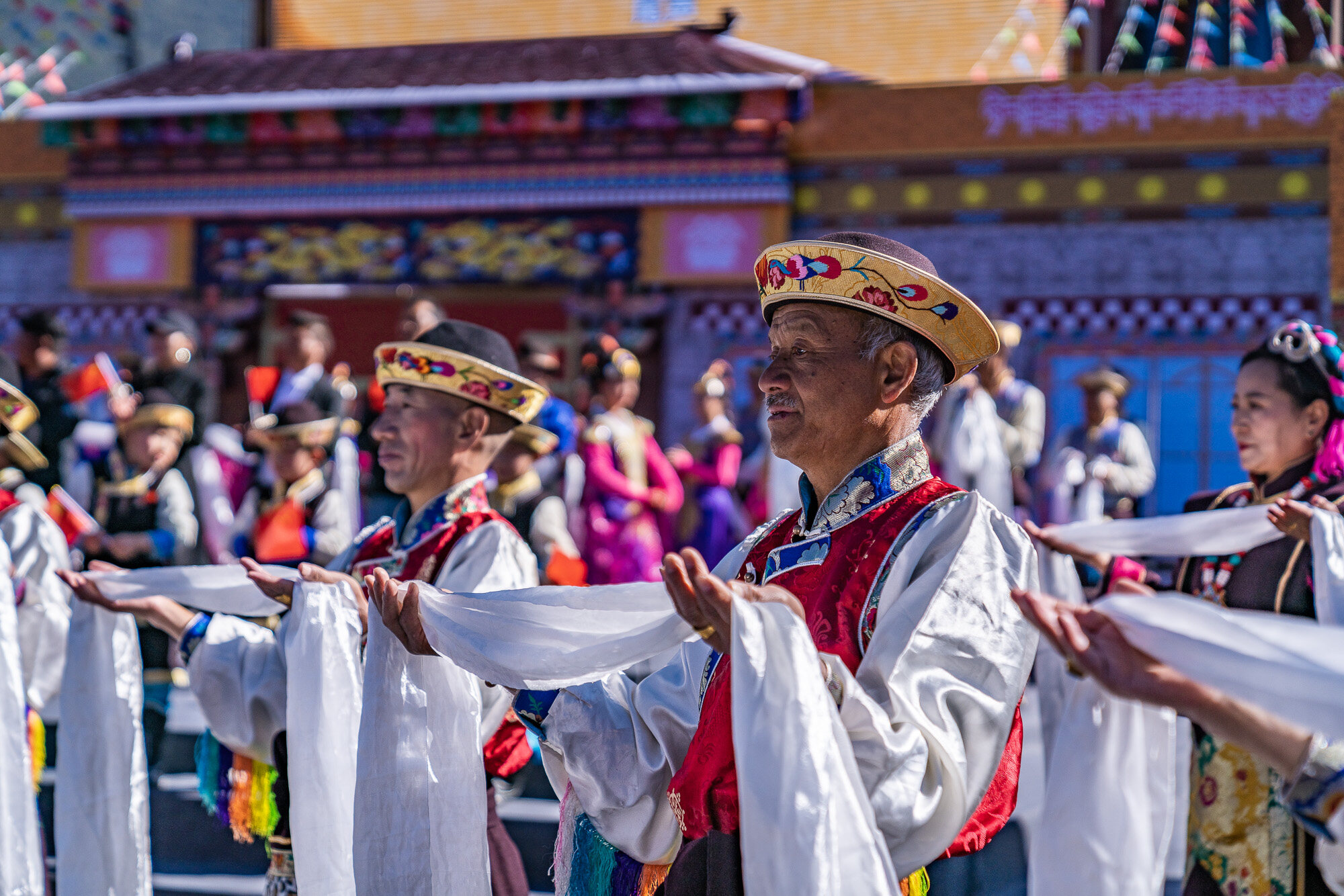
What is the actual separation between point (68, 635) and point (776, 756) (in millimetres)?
1970

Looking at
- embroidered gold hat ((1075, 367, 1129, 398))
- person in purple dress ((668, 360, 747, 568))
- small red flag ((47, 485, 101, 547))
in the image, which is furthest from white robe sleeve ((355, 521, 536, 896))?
embroidered gold hat ((1075, 367, 1129, 398))

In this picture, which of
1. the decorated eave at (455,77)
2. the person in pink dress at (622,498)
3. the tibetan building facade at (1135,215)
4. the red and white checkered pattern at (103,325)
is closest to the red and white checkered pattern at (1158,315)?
the tibetan building facade at (1135,215)

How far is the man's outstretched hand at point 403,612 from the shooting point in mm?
2133

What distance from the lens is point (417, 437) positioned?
2811 mm

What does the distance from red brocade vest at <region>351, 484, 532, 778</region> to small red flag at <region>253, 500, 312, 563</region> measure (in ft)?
6.91

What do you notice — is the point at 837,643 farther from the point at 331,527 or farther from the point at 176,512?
the point at 176,512

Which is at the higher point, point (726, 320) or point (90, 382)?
point (726, 320)

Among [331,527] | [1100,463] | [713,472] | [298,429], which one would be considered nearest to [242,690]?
[331,527]

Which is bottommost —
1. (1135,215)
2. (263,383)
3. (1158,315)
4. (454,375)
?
(454,375)

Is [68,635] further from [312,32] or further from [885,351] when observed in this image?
[312,32]

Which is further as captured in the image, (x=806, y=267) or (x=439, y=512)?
(x=439, y=512)

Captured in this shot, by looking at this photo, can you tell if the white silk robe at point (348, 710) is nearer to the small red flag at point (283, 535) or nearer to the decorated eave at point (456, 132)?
the small red flag at point (283, 535)

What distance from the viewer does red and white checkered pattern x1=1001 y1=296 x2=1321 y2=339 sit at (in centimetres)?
870

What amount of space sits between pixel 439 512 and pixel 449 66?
828cm
